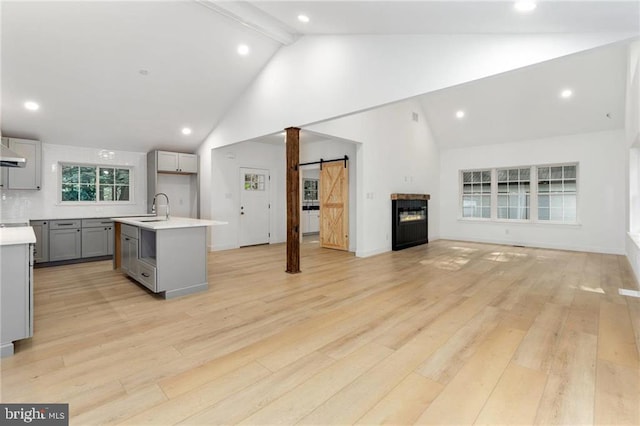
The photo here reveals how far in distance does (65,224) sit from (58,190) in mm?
841

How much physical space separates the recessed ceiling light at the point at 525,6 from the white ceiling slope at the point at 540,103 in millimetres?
2871

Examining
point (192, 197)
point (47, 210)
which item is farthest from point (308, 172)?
point (47, 210)

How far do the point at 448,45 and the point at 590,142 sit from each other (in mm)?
6035

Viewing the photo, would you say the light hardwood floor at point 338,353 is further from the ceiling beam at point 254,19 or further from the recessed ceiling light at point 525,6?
the ceiling beam at point 254,19

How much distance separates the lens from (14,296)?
235 centimetres

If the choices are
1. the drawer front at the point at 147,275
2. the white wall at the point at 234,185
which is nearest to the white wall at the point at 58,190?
the white wall at the point at 234,185

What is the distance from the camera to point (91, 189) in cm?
648

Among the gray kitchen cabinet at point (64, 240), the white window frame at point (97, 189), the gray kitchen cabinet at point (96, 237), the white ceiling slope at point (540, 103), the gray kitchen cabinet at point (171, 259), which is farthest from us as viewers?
the white window frame at point (97, 189)

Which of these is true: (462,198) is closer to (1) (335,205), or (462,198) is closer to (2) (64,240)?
(1) (335,205)

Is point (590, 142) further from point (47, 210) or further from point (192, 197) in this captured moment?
point (47, 210)

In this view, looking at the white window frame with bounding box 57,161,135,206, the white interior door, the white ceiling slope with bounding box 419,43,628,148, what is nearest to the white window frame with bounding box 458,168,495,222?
the white ceiling slope with bounding box 419,43,628,148

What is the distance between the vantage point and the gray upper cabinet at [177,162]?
681cm

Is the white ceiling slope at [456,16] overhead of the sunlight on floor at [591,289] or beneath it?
overhead

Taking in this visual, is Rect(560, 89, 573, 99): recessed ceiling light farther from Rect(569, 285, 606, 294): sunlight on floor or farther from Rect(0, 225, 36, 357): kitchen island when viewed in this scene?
Rect(0, 225, 36, 357): kitchen island
